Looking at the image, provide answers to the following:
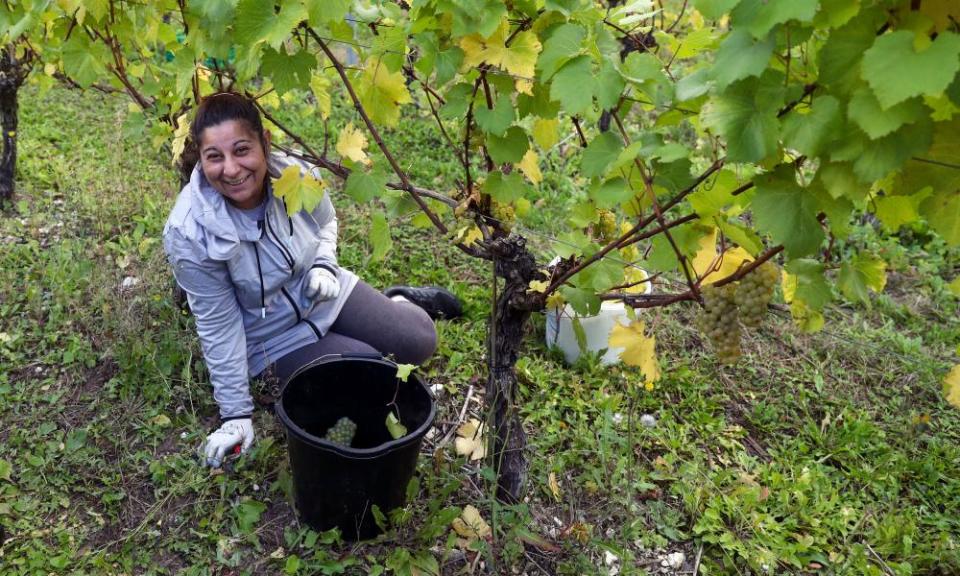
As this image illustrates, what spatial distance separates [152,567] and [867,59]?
220cm

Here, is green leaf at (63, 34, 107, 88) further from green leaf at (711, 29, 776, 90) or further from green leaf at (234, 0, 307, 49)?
green leaf at (711, 29, 776, 90)

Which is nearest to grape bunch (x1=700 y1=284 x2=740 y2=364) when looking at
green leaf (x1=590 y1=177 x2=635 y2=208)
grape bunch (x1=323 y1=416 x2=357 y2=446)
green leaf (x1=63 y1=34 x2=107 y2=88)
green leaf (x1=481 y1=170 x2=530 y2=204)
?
green leaf (x1=590 y1=177 x2=635 y2=208)

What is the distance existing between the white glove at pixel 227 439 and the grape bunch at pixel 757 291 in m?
1.72

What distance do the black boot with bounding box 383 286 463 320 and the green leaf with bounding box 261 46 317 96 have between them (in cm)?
165

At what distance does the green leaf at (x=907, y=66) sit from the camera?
2.90 feet

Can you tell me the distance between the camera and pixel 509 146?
175 cm

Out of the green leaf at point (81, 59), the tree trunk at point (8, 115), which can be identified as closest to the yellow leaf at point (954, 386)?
the green leaf at point (81, 59)

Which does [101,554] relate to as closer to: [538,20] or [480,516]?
[480,516]

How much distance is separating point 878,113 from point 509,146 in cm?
91

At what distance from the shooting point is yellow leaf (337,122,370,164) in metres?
1.85

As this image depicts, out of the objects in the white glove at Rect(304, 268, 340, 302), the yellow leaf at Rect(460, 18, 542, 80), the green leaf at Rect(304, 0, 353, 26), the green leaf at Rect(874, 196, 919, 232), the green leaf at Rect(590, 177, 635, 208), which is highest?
the green leaf at Rect(304, 0, 353, 26)

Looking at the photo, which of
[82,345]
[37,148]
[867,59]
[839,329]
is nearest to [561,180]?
[839,329]

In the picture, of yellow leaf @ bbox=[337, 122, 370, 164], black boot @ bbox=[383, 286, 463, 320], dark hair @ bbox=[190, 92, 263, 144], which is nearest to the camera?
yellow leaf @ bbox=[337, 122, 370, 164]

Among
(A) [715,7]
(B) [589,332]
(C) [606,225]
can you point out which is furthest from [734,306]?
(B) [589,332]
